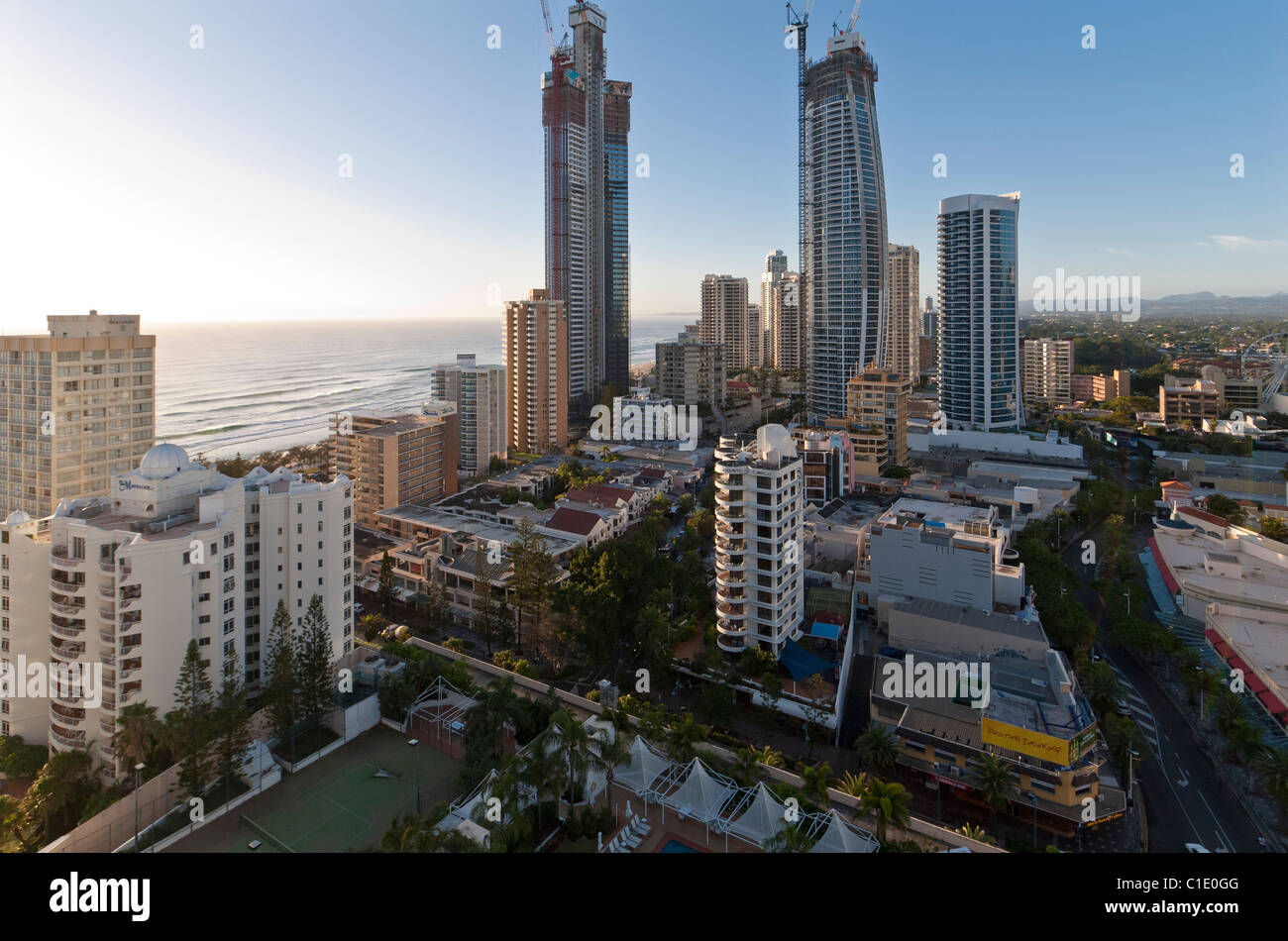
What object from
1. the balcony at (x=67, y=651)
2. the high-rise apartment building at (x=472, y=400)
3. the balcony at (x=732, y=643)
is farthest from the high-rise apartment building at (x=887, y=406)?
the balcony at (x=67, y=651)

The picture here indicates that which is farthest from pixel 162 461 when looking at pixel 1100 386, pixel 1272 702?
pixel 1100 386

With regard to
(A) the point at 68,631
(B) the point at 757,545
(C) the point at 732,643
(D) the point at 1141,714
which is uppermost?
(B) the point at 757,545

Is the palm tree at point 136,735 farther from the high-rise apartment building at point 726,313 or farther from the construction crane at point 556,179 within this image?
the high-rise apartment building at point 726,313

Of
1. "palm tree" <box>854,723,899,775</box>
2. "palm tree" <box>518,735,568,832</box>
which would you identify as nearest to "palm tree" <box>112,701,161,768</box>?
"palm tree" <box>518,735,568,832</box>

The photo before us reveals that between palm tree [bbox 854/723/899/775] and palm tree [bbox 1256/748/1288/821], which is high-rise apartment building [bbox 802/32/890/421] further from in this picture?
palm tree [bbox 854/723/899/775]

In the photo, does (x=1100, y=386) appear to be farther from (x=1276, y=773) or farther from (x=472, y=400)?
(x=1276, y=773)
